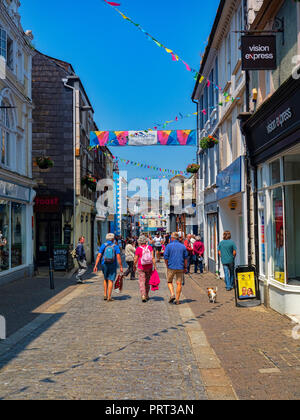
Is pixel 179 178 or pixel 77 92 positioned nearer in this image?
pixel 77 92

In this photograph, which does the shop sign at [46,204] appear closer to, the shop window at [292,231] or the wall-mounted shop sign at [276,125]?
the wall-mounted shop sign at [276,125]

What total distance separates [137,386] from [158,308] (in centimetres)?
511

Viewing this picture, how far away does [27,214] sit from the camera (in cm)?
1775

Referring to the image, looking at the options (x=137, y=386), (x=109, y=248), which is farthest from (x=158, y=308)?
(x=137, y=386)

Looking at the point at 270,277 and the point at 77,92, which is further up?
the point at 77,92

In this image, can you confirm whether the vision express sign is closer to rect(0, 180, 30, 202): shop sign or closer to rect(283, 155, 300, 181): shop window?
rect(283, 155, 300, 181): shop window

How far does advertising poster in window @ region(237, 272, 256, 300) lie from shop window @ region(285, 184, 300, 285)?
4.04ft

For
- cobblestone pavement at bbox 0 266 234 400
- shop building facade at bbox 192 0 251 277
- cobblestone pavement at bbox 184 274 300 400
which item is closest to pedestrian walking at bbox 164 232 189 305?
cobblestone pavement at bbox 184 274 300 400

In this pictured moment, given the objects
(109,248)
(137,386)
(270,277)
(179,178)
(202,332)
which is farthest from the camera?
(179,178)

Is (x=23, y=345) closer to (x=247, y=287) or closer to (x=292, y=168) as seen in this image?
(x=247, y=287)

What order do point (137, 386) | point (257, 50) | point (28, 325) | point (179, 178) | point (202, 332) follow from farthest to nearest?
point (179, 178) < point (257, 50) < point (28, 325) < point (202, 332) < point (137, 386)

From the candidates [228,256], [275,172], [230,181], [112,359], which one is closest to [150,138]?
[230,181]

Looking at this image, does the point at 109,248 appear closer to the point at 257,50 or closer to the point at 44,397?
the point at 257,50

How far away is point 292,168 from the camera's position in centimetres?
873
